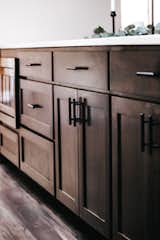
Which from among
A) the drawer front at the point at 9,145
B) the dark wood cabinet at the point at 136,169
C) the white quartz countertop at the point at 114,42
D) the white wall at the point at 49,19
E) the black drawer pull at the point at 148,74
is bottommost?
the drawer front at the point at 9,145

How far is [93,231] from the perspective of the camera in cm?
215

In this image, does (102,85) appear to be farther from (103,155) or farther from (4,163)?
(4,163)

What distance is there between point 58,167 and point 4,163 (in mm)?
1297

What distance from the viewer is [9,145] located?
322 centimetres

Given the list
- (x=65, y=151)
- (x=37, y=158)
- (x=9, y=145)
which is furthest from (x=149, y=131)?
(x=9, y=145)

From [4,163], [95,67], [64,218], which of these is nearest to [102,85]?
[95,67]

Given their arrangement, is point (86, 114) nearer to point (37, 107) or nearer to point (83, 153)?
point (83, 153)

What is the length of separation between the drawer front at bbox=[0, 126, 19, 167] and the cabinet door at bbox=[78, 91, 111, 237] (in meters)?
1.09

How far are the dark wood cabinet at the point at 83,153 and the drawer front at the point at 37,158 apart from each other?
5.0 inches

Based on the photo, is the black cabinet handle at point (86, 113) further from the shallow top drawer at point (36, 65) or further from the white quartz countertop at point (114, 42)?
the shallow top drawer at point (36, 65)

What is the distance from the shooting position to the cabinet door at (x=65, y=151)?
210 cm

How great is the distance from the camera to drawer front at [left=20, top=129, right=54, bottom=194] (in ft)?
8.01

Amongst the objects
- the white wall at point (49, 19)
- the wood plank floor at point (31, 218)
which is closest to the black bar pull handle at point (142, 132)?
the wood plank floor at point (31, 218)

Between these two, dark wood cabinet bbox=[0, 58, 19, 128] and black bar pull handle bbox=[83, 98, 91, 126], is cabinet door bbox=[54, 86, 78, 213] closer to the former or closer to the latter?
black bar pull handle bbox=[83, 98, 91, 126]
